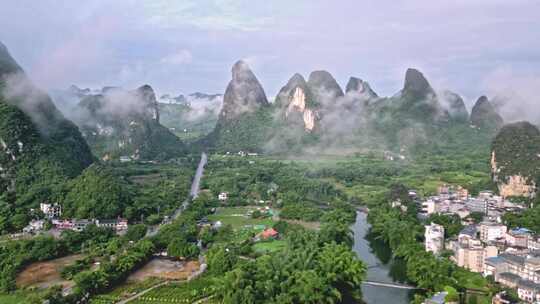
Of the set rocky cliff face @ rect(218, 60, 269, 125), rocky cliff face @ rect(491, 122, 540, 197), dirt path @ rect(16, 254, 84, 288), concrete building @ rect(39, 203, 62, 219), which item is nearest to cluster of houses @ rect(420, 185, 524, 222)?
rocky cliff face @ rect(491, 122, 540, 197)

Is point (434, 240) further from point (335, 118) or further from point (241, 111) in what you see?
point (241, 111)

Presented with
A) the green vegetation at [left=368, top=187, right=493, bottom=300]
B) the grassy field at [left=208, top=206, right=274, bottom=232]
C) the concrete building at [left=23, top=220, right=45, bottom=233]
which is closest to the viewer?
the green vegetation at [left=368, top=187, right=493, bottom=300]

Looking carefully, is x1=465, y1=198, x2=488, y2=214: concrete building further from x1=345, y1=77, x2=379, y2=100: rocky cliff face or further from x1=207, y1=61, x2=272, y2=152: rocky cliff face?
x1=345, y1=77, x2=379, y2=100: rocky cliff face

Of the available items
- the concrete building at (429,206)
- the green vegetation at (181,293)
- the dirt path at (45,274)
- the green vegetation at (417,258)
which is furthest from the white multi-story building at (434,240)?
the dirt path at (45,274)

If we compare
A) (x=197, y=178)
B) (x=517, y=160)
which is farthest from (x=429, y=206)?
(x=197, y=178)

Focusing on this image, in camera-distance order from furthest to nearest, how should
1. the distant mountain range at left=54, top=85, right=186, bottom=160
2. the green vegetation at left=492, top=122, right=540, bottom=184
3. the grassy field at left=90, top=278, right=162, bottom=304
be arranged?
the distant mountain range at left=54, top=85, right=186, bottom=160, the green vegetation at left=492, top=122, right=540, bottom=184, the grassy field at left=90, top=278, right=162, bottom=304
